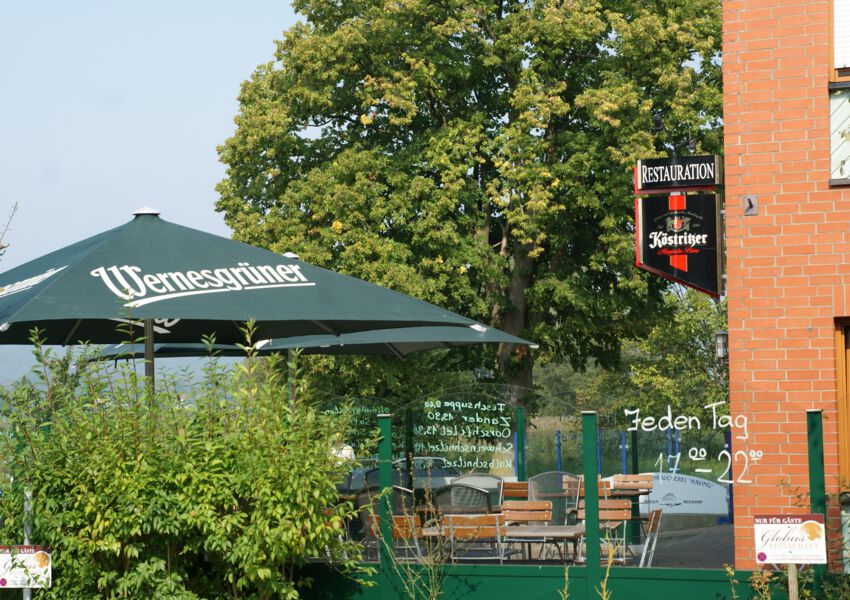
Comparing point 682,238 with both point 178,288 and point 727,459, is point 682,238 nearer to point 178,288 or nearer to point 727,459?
point 727,459

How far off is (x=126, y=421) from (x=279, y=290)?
4.38 ft

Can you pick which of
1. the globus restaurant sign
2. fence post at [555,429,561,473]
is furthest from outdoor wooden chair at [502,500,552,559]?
the globus restaurant sign

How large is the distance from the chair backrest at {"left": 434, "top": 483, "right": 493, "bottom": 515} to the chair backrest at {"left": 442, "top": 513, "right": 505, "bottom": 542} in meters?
0.29

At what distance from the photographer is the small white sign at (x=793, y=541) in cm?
699

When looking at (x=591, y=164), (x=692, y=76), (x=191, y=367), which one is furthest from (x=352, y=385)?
(x=191, y=367)

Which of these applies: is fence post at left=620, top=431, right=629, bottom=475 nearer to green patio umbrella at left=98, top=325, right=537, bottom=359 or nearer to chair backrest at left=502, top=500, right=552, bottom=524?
chair backrest at left=502, top=500, right=552, bottom=524

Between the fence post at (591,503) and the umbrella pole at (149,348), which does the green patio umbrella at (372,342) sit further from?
the fence post at (591,503)

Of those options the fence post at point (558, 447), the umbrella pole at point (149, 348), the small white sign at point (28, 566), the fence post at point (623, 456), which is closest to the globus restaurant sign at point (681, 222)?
the fence post at point (558, 447)

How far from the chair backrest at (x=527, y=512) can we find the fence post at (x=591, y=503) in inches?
39.0

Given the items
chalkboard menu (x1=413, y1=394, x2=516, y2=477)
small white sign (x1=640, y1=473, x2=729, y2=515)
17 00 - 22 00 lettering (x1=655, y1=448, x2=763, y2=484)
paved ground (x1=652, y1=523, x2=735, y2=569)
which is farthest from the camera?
chalkboard menu (x1=413, y1=394, x2=516, y2=477)

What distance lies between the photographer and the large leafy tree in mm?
26328

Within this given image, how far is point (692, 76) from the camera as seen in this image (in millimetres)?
27406

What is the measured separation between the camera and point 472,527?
8.91m

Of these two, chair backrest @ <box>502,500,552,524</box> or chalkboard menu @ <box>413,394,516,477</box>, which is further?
chalkboard menu @ <box>413,394,516,477</box>
